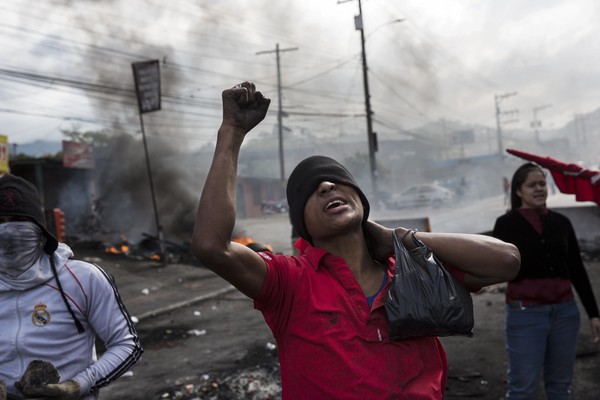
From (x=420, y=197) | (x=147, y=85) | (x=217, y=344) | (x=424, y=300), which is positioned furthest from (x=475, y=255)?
(x=420, y=197)

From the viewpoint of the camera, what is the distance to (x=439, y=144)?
305ft

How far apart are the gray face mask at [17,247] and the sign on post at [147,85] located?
13975mm

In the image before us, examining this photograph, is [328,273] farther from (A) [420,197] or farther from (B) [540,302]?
(A) [420,197]

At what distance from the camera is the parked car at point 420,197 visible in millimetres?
29019

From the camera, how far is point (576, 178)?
391cm

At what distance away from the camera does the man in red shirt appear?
64.2 inches

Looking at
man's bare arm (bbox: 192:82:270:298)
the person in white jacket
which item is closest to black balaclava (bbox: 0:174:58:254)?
the person in white jacket

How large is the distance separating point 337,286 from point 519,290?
7.04ft

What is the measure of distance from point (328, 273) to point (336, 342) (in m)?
0.27

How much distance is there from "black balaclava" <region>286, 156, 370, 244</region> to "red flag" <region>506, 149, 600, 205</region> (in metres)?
2.41

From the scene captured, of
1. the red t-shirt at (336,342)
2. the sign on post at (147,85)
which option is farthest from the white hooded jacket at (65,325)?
the sign on post at (147,85)

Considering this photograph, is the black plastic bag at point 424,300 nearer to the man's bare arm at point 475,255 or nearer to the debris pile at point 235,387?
the man's bare arm at point 475,255

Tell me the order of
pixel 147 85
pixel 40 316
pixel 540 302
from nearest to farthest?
pixel 40 316, pixel 540 302, pixel 147 85

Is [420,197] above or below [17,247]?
below
